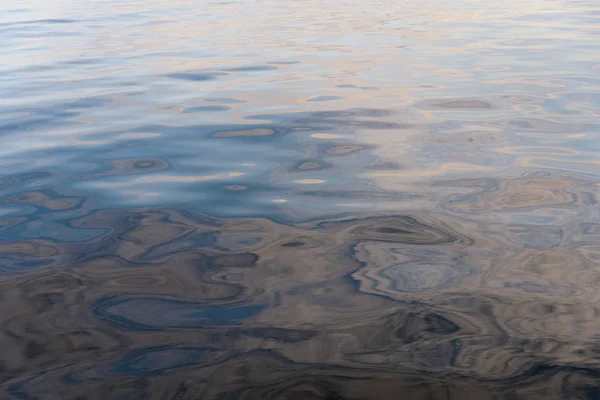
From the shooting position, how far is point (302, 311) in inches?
90.7

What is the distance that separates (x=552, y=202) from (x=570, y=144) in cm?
109

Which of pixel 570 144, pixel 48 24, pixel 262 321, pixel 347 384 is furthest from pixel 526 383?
pixel 48 24

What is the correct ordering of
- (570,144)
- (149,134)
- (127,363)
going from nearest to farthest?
(127,363), (570,144), (149,134)

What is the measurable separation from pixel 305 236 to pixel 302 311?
27.4 inches

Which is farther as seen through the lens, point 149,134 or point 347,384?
point 149,134

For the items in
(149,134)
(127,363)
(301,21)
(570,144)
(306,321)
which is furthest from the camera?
(301,21)

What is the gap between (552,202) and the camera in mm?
3209

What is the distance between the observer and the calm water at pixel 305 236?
1.97 metres

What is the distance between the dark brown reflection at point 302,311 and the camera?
190 centimetres

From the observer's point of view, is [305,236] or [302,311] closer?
[302,311]

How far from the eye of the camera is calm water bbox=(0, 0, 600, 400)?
1967 millimetres

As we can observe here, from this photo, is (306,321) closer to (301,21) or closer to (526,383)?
(526,383)

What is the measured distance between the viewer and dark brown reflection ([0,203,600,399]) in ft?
6.23

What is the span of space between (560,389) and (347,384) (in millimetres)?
604
